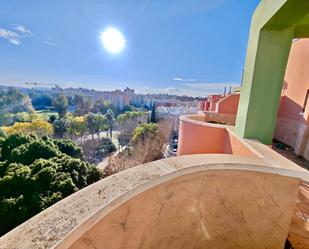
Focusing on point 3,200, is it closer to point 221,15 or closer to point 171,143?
point 221,15

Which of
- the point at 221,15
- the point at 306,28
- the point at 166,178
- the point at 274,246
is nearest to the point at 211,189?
the point at 166,178

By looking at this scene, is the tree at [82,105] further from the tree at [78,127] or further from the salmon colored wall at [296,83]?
the salmon colored wall at [296,83]

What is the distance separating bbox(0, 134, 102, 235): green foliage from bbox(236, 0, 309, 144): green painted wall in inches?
323

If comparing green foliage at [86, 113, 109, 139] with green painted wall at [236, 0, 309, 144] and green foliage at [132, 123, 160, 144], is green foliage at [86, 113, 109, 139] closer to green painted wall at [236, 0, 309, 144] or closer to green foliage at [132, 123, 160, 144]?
green foliage at [132, 123, 160, 144]

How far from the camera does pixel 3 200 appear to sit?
7.50 m

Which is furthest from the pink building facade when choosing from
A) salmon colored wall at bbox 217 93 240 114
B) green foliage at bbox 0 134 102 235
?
green foliage at bbox 0 134 102 235

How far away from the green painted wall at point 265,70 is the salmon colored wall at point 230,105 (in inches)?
186

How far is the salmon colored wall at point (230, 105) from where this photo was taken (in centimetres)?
796

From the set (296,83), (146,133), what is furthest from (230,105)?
(146,133)

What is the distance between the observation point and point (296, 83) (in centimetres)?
558

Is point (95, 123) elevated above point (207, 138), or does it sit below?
below

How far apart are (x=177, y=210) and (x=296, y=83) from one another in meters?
6.15

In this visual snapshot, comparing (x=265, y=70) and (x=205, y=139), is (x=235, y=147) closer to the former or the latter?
(x=205, y=139)

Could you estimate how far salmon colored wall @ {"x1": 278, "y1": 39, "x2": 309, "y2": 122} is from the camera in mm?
5090
